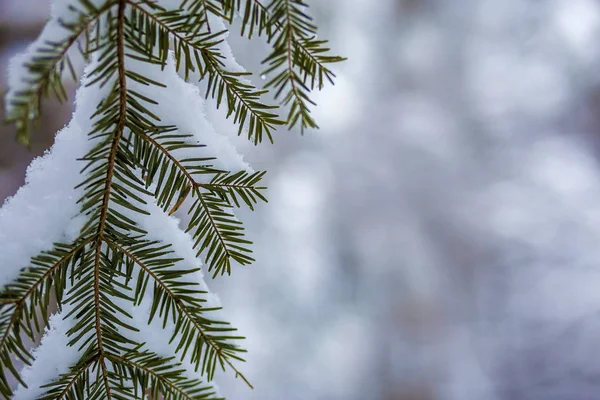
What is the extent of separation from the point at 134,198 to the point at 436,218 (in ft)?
12.5

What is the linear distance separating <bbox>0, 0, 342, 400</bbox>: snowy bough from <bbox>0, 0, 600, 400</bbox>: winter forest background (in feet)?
9.69

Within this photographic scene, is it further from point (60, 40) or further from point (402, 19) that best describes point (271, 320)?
point (60, 40)

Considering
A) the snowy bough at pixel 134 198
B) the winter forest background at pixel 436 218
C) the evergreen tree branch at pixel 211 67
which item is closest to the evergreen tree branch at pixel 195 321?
the snowy bough at pixel 134 198

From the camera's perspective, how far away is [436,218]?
12.9ft

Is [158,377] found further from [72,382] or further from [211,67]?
[211,67]

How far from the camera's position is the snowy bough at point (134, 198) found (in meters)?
0.34

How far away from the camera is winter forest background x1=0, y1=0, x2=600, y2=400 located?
11.6ft

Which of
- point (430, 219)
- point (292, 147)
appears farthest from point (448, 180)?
point (292, 147)

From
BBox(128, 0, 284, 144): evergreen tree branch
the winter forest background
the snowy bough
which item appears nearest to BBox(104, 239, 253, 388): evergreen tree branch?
the snowy bough

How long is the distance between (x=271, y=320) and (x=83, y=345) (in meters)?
3.48

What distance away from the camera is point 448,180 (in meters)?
3.96

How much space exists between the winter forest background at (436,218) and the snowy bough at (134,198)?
2953mm

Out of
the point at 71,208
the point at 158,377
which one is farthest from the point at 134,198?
the point at 158,377

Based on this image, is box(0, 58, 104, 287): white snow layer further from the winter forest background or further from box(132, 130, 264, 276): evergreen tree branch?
the winter forest background
